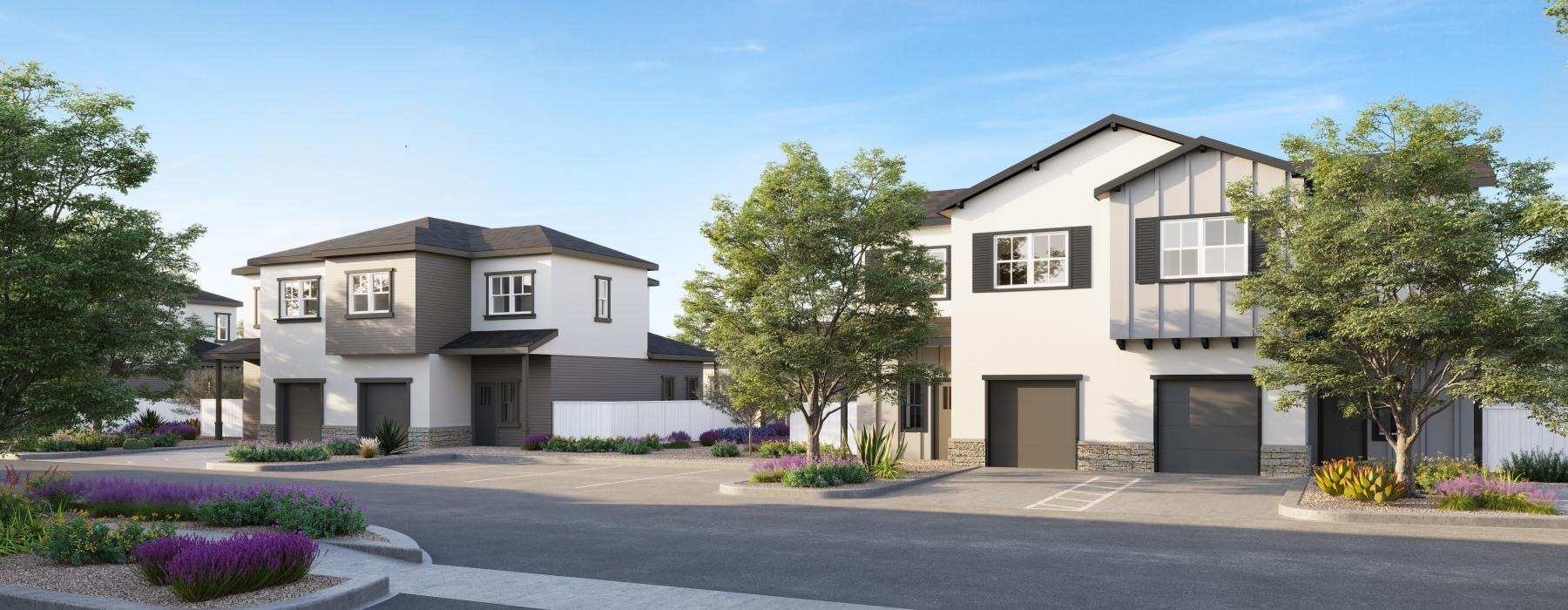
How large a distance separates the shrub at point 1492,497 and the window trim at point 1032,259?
8941 mm

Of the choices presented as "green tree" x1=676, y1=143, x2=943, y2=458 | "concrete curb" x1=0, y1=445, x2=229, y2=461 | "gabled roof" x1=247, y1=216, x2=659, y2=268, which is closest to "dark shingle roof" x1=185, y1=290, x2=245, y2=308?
"gabled roof" x1=247, y1=216, x2=659, y2=268

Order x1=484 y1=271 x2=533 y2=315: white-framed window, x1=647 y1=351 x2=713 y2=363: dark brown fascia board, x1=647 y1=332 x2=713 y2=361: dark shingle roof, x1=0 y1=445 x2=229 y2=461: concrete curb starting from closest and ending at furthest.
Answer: x1=0 y1=445 x2=229 y2=461: concrete curb → x1=484 y1=271 x2=533 y2=315: white-framed window → x1=647 y1=351 x2=713 y2=363: dark brown fascia board → x1=647 y1=332 x2=713 y2=361: dark shingle roof

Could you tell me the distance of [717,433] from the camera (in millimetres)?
34188

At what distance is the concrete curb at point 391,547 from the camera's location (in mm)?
11453

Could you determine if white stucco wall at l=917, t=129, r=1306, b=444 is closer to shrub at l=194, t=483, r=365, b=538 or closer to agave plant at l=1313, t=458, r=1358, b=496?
agave plant at l=1313, t=458, r=1358, b=496

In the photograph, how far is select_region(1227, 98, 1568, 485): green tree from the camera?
15.1 meters

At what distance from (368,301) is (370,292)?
11.3 inches

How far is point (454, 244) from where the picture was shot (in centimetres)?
3441

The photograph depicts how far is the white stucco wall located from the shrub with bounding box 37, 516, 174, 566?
56.4 feet

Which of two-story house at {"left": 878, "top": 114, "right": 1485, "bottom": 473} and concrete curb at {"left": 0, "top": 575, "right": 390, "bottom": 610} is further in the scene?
two-story house at {"left": 878, "top": 114, "right": 1485, "bottom": 473}

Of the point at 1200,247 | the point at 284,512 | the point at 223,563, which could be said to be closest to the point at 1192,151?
the point at 1200,247

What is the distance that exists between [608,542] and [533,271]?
21.8 metres

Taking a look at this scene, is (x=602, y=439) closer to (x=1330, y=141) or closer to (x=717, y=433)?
(x=717, y=433)

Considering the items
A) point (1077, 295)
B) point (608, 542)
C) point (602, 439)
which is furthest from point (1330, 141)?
point (602, 439)
